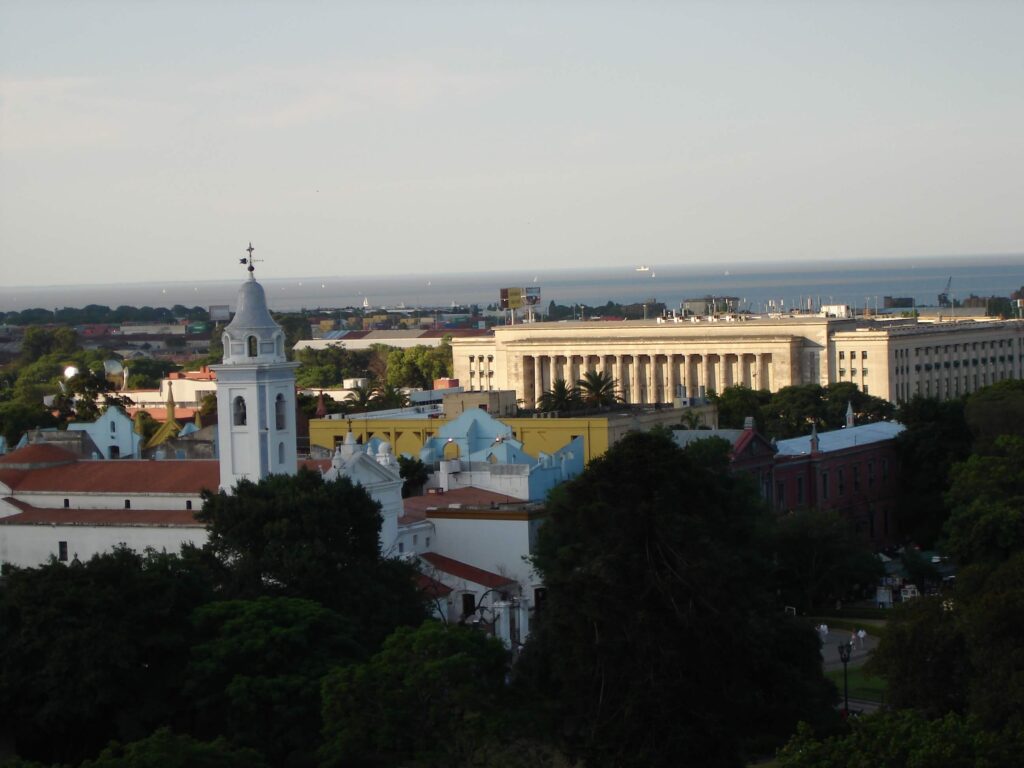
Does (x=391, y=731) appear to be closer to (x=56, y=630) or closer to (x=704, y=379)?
(x=56, y=630)

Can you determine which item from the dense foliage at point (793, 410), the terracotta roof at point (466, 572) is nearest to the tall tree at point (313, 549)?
the terracotta roof at point (466, 572)

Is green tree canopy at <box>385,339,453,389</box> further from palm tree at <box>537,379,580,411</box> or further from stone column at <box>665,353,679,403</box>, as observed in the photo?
palm tree at <box>537,379,580,411</box>

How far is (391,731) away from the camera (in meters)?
39.6

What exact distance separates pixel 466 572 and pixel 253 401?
7979 mm

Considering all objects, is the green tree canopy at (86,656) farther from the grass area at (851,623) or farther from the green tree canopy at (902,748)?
the grass area at (851,623)

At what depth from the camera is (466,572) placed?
62.2 m

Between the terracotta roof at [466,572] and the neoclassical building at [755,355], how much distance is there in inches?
3127

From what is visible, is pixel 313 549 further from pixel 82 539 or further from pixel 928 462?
pixel 928 462

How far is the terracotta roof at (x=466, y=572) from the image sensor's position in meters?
61.5

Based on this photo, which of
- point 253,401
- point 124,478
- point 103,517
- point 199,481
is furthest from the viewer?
point 124,478

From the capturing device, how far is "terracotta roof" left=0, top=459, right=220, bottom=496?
206ft

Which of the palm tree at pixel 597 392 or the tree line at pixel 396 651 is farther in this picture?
the palm tree at pixel 597 392

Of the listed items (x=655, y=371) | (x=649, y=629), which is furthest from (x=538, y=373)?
(x=649, y=629)

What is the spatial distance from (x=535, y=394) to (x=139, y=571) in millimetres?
108401
